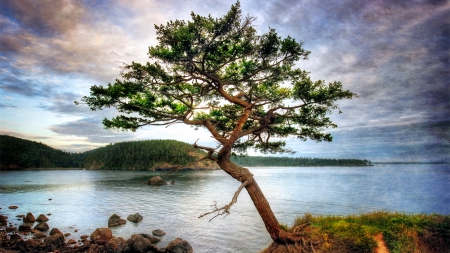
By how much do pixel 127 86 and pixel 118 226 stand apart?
51.7ft

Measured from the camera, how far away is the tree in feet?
22.8

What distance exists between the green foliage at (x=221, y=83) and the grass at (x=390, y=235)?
3.20 meters

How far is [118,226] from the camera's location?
19.5 metres

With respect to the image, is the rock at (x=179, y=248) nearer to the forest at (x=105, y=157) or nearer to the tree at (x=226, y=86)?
the tree at (x=226, y=86)

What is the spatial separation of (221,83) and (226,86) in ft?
2.93

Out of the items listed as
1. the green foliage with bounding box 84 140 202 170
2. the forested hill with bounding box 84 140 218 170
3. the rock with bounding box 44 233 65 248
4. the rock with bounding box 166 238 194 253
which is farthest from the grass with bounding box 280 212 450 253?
the green foliage with bounding box 84 140 202 170

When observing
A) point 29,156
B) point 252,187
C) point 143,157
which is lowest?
point 252,187

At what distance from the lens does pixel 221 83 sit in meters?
8.05

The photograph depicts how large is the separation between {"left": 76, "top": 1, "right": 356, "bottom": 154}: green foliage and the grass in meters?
3.20

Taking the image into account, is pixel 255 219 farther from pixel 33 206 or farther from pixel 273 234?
pixel 33 206

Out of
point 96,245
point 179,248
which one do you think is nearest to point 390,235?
point 179,248

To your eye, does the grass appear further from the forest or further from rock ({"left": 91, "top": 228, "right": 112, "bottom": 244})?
the forest

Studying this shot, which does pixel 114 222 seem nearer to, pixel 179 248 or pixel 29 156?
pixel 179 248

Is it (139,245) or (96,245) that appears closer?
(139,245)
